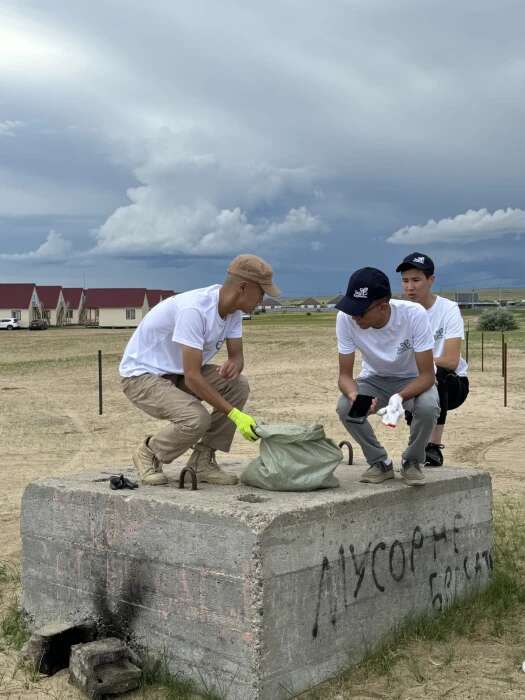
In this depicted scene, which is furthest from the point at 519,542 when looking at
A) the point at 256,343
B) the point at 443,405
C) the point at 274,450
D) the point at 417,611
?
the point at 256,343

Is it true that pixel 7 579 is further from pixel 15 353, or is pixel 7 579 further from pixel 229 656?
pixel 15 353

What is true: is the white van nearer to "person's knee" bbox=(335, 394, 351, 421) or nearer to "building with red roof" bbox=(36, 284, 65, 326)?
"building with red roof" bbox=(36, 284, 65, 326)

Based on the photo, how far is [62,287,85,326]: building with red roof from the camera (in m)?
71.8

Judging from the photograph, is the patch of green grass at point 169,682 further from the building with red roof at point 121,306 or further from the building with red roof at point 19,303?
the building with red roof at point 121,306

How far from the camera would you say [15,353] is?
2948 cm

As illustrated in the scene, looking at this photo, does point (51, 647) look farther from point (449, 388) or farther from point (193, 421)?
point (449, 388)

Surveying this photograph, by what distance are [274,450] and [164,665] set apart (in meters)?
1.16

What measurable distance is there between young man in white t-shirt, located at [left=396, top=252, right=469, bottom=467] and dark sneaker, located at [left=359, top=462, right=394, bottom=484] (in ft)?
3.20

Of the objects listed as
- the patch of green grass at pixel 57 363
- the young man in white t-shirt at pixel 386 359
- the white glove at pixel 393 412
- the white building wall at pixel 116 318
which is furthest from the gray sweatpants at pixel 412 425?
the white building wall at pixel 116 318

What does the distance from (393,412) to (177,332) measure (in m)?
1.19

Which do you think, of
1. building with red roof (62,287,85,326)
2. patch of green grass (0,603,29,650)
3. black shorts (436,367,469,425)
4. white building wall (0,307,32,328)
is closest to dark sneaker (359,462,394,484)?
black shorts (436,367,469,425)

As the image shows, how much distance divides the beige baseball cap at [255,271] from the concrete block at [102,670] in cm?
191

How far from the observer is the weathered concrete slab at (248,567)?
142 inches

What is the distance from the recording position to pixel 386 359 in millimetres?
4547
